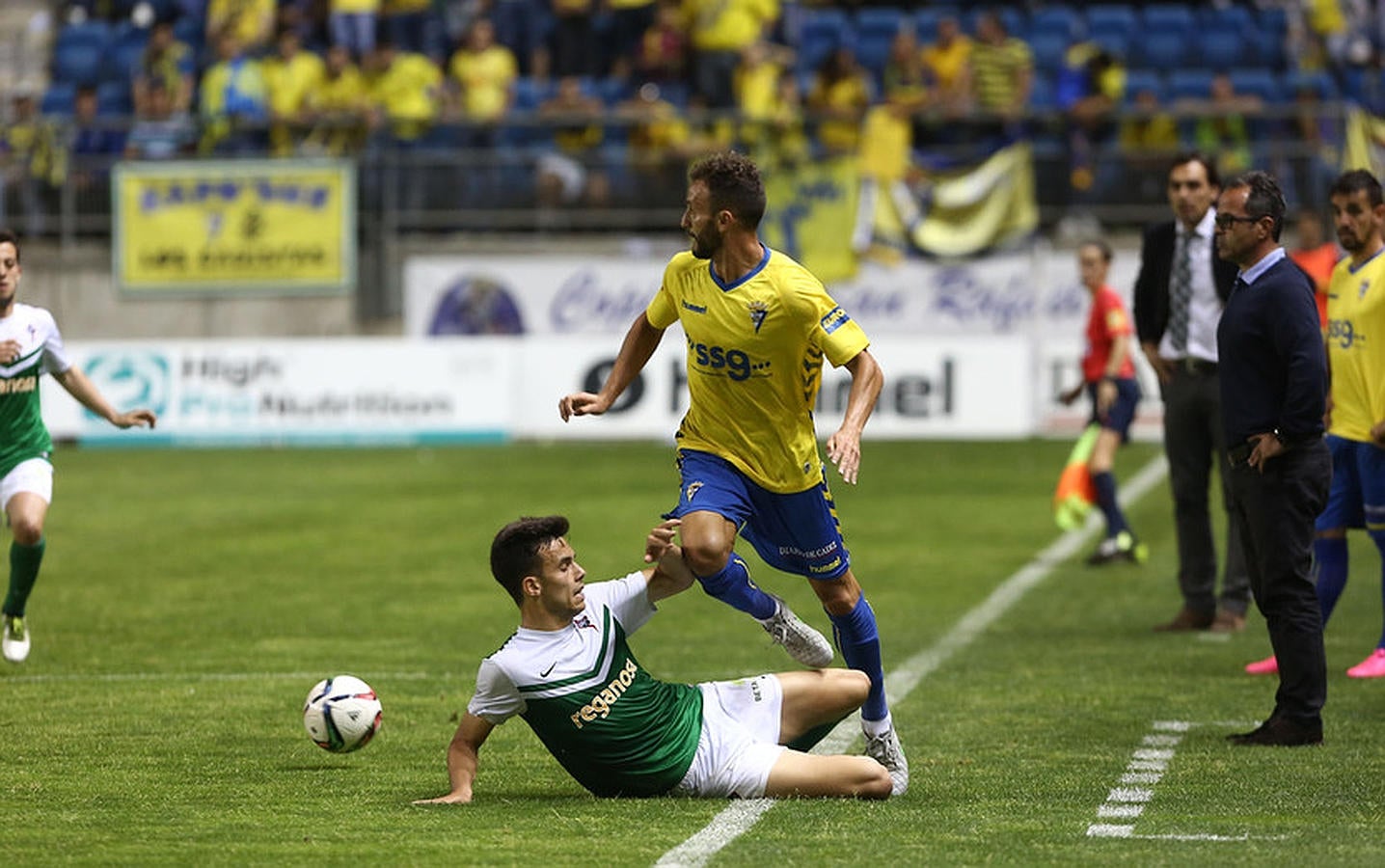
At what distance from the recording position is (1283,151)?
22969mm

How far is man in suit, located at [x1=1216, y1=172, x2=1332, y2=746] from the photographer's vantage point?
8406 mm

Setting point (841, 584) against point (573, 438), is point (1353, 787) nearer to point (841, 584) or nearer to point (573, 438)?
point (841, 584)

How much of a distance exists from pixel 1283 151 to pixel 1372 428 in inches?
540

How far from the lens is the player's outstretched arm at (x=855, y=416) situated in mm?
7188

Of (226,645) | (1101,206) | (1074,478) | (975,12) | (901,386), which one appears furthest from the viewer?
(975,12)

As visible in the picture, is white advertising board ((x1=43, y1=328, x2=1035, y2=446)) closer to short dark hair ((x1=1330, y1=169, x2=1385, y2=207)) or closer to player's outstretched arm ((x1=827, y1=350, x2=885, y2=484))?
short dark hair ((x1=1330, y1=169, x2=1385, y2=207))

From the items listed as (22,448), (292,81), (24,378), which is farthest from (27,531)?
(292,81)

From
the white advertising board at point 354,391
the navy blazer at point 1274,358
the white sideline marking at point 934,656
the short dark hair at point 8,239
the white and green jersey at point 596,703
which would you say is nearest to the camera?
the white sideline marking at point 934,656

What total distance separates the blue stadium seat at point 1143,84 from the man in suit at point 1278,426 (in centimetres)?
1724

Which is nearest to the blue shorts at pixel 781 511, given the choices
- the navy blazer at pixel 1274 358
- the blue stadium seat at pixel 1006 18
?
the navy blazer at pixel 1274 358

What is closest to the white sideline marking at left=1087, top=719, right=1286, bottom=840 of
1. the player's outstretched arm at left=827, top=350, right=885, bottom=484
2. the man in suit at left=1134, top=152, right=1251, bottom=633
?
the player's outstretched arm at left=827, top=350, right=885, bottom=484

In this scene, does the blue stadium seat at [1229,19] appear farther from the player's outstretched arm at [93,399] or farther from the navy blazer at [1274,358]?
the navy blazer at [1274,358]

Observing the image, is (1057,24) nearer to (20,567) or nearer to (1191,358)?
(1191,358)

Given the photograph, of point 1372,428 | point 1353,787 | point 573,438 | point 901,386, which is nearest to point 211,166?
point 573,438
